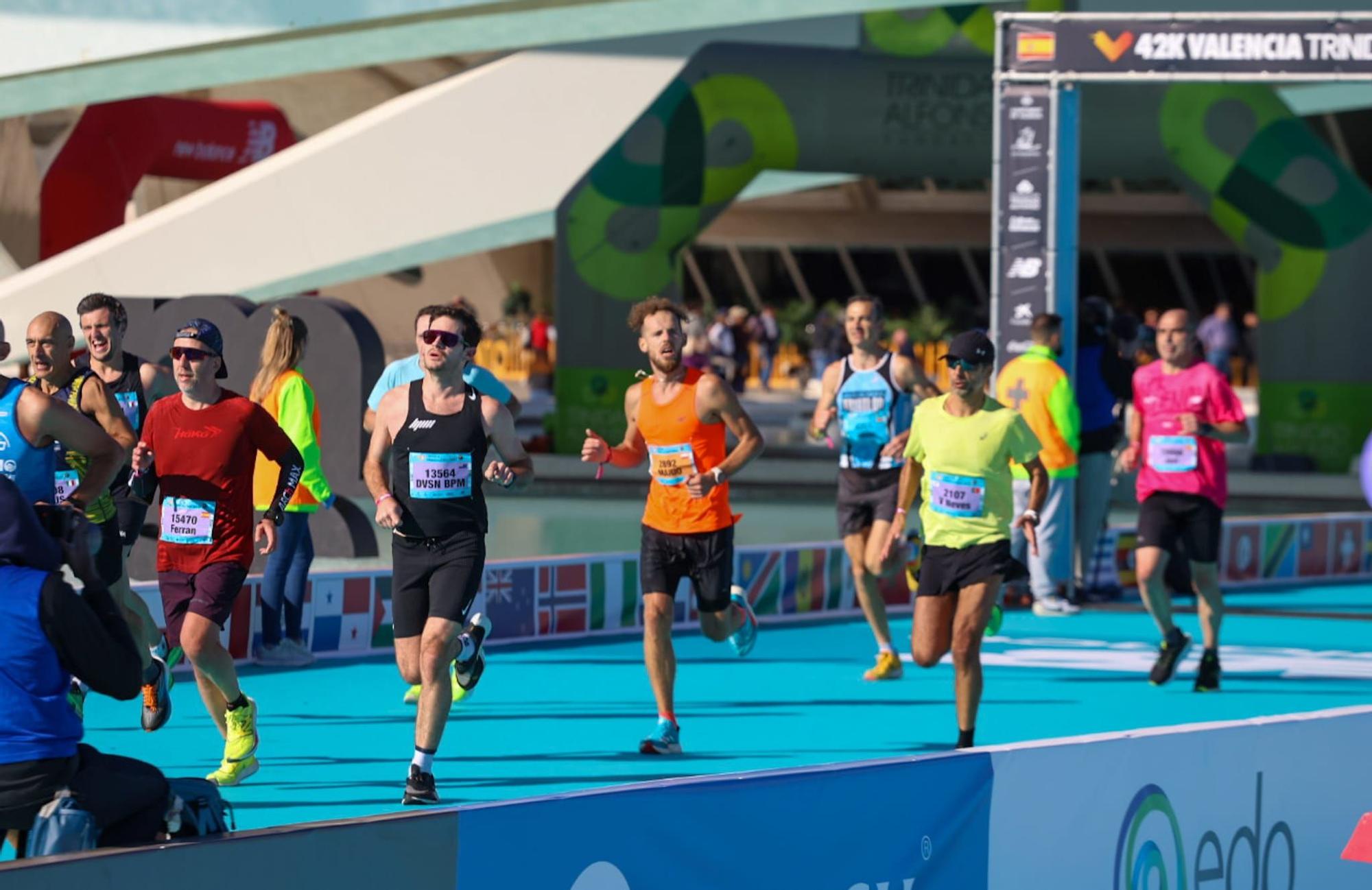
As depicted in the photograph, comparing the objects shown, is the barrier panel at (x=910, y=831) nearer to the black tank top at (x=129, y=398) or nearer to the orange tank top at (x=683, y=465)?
the orange tank top at (x=683, y=465)

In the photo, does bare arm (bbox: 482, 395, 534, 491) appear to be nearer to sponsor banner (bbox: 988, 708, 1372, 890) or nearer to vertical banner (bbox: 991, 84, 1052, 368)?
sponsor banner (bbox: 988, 708, 1372, 890)

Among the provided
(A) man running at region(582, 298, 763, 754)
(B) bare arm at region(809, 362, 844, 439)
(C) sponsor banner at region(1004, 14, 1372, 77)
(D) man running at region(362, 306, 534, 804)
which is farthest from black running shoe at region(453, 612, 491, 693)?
(C) sponsor banner at region(1004, 14, 1372, 77)

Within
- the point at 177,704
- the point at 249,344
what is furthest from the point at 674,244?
the point at 177,704

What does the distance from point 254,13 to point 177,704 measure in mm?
12647

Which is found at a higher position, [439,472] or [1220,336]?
[1220,336]

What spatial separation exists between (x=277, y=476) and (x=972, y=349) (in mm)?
3378

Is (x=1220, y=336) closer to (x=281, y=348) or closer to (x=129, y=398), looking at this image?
(x=281, y=348)

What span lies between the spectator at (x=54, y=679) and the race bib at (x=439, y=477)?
8.99 ft

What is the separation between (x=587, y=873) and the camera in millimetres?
4945

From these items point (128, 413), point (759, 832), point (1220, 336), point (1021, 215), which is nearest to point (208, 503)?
point (128, 413)

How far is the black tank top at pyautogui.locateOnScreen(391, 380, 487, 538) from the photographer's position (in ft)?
24.8

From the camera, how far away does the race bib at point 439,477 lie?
7594 mm

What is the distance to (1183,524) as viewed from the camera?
35.0ft

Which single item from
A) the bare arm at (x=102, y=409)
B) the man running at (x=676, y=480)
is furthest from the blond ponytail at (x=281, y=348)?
the man running at (x=676, y=480)
